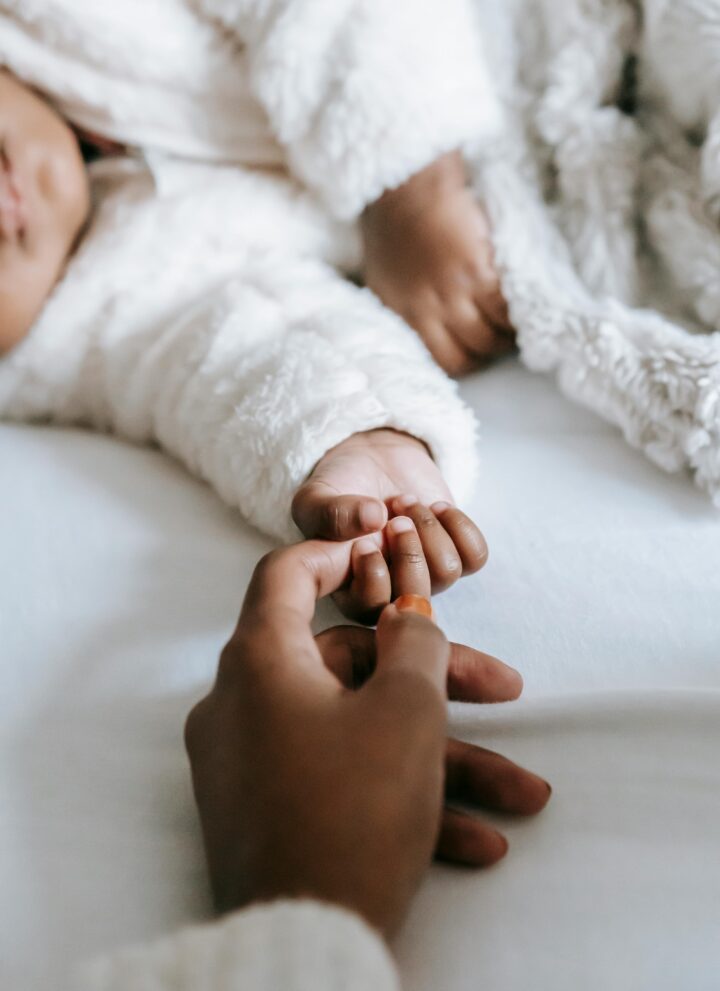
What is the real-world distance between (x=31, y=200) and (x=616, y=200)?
46cm

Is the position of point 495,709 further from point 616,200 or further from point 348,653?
point 616,200

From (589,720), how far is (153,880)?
0.21 m

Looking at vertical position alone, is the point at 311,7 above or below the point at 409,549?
above

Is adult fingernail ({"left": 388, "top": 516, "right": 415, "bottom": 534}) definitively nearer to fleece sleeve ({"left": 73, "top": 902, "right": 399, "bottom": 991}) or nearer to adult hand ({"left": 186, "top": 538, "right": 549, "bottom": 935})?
adult hand ({"left": 186, "top": 538, "right": 549, "bottom": 935})

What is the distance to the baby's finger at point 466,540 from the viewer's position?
458mm

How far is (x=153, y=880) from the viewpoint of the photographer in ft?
1.14

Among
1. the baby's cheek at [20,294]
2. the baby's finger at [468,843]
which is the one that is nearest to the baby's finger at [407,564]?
the baby's finger at [468,843]

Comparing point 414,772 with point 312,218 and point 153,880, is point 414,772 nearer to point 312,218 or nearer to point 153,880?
point 153,880

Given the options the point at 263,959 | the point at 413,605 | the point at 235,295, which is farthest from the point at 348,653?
the point at 235,295

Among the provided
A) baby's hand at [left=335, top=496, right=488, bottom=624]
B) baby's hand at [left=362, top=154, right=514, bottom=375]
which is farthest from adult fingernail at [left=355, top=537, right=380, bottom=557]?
baby's hand at [left=362, top=154, right=514, bottom=375]

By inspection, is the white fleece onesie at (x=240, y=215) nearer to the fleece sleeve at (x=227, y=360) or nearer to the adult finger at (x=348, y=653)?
the fleece sleeve at (x=227, y=360)

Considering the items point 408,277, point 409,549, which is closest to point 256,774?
point 409,549

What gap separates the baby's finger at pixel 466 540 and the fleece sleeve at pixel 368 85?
0.30 meters

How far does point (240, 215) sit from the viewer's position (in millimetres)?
689
